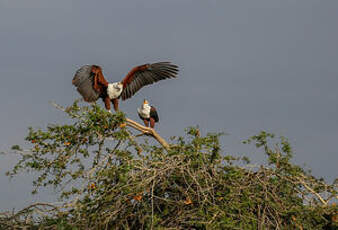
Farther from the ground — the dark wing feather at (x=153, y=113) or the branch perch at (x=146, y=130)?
the dark wing feather at (x=153, y=113)

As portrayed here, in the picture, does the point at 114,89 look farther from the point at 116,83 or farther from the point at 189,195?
the point at 189,195

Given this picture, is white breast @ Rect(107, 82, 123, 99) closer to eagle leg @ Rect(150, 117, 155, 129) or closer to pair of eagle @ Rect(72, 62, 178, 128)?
pair of eagle @ Rect(72, 62, 178, 128)

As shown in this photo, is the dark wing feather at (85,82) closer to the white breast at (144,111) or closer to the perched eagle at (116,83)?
the perched eagle at (116,83)

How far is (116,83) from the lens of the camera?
8469mm

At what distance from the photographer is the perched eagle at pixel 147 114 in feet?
29.4

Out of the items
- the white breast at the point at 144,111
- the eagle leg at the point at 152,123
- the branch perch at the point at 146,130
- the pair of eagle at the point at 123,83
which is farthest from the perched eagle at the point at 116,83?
the branch perch at the point at 146,130

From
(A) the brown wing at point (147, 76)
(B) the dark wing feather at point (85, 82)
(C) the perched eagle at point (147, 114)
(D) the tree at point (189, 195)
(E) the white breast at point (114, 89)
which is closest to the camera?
(D) the tree at point (189, 195)

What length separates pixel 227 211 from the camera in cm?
506

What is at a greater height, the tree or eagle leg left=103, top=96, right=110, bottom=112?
eagle leg left=103, top=96, right=110, bottom=112

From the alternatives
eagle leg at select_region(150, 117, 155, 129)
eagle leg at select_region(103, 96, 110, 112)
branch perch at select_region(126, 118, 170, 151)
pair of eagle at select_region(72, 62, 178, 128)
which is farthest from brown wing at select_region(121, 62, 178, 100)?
branch perch at select_region(126, 118, 170, 151)

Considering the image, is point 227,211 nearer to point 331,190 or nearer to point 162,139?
point 331,190

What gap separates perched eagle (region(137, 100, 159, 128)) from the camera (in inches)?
353

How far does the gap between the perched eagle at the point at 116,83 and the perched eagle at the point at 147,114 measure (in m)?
0.41


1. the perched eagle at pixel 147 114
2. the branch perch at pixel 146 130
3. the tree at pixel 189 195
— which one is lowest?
the tree at pixel 189 195
